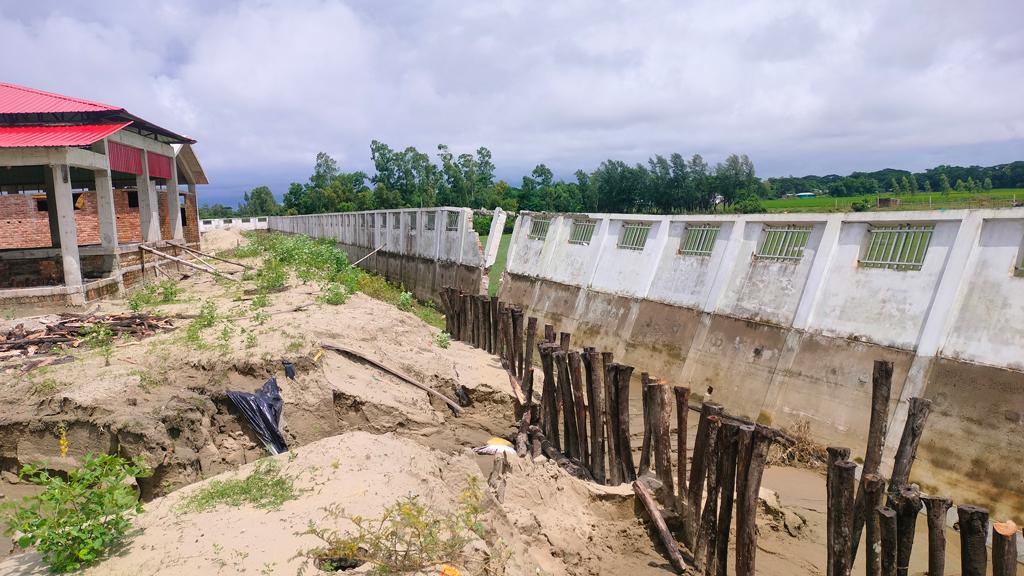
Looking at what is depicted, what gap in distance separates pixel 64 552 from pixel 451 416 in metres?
5.49

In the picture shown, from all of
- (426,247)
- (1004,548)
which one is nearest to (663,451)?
(1004,548)

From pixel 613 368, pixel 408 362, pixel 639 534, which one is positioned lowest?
pixel 639 534

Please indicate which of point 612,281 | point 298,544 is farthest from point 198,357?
point 612,281

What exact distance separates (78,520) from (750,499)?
4.74 metres

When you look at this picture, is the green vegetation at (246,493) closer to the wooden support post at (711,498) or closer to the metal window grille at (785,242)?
the wooden support post at (711,498)

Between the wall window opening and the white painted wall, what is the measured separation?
132cm

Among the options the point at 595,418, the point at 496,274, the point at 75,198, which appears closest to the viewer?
the point at 595,418

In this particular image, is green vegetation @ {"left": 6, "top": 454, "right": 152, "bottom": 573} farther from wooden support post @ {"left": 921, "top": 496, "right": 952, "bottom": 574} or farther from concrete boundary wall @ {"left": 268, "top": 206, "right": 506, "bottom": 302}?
concrete boundary wall @ {"left": 268, "top": 206, "right": 506, "bottom": 302}

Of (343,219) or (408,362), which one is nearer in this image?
(408,362)

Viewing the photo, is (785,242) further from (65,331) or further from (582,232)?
(65,331)

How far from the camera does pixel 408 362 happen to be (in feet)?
32.2

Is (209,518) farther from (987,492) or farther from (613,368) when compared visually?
(987,492)

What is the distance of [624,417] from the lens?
22.0 feet

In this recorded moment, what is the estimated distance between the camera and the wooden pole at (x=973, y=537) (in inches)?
158
